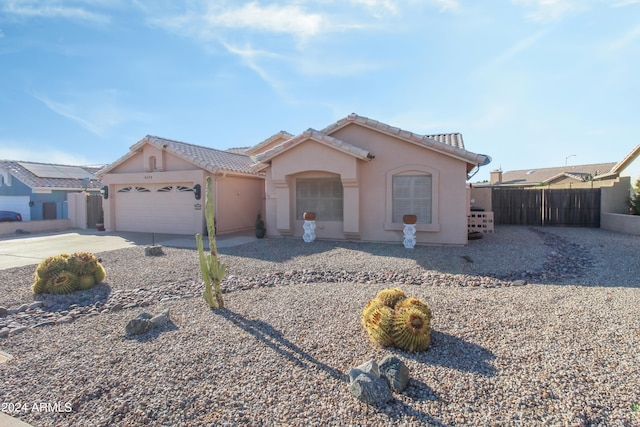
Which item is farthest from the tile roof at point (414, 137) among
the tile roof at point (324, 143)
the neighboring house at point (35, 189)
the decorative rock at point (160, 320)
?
the neighboring house at point (35, 189)

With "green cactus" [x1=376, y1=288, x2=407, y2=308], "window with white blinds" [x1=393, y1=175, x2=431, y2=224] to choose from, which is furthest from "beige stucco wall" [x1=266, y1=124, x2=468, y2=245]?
"green cactus" [x1=376, y1=288, x2=407, y2=308]

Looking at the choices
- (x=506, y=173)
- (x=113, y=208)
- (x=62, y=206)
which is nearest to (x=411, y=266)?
(x=113, y=208)

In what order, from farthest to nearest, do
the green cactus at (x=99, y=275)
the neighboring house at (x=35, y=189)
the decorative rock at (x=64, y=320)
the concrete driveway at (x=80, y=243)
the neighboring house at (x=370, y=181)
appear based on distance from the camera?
the neighboring house at (x=35, y=189)
the neighboring house at (x=370, y=181)
the concrete driveway at (x=80, y=243)
the green cactus at (x=99, y=275)
the decorative rock at (x=64, y=320)

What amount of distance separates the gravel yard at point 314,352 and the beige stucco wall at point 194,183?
322 inches

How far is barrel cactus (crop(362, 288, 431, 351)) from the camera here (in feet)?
14.3

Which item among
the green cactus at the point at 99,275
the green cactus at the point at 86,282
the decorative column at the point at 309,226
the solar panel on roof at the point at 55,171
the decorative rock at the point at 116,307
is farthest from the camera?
the solar panel on roof at the point at 55,171

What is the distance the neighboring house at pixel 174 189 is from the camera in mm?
16375

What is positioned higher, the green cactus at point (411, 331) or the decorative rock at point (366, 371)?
the green cactus at point (411, 331)

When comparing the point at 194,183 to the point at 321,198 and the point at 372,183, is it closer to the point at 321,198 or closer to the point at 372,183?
the point at 321,198

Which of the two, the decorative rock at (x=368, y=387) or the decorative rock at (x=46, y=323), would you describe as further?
the decorative rock at (x=46, y=323)

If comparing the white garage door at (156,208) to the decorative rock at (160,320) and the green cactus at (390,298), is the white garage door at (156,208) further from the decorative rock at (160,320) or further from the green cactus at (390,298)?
the green cactus at (390,298)

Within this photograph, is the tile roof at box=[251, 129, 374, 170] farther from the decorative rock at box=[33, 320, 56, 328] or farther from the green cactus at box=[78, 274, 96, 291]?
the decorative rock at box=[33, 320, 56, 328]

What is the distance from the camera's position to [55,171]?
26.8 m

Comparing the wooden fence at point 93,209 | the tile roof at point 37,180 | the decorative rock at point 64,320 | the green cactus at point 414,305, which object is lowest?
the decorative rock at point 64,320
